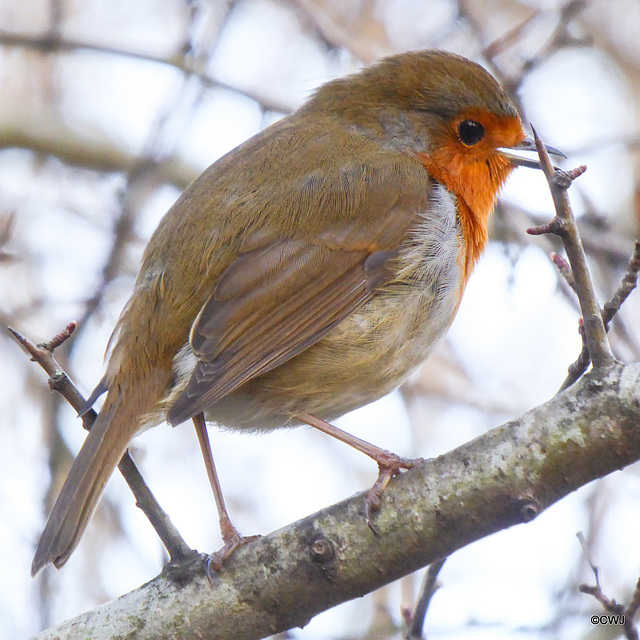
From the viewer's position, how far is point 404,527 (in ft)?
8.32

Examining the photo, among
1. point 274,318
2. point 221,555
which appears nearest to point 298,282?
point 274,318

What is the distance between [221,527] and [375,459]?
0.56 metres

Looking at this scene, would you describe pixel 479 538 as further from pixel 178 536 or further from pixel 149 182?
pixel 149 182

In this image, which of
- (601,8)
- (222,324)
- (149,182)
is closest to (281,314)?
(222,324)

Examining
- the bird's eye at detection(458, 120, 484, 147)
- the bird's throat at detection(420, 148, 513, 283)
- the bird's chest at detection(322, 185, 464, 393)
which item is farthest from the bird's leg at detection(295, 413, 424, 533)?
the bird's eye at detection(458, 120, 484, 147)

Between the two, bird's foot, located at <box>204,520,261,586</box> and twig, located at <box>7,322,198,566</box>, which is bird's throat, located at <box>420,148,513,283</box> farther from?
twig, located at <box>7,322,198,566</box>

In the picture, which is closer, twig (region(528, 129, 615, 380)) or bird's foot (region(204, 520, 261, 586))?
twig (region(528, 129, 615, 380))

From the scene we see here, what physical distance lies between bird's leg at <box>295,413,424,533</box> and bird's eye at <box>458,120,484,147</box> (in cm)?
149

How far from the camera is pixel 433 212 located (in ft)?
12.5

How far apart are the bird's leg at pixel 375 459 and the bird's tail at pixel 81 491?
2.47 ft

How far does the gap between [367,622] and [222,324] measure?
2.53m

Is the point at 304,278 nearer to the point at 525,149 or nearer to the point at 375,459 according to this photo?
the point at 375,459

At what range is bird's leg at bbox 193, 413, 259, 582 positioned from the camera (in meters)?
2.67

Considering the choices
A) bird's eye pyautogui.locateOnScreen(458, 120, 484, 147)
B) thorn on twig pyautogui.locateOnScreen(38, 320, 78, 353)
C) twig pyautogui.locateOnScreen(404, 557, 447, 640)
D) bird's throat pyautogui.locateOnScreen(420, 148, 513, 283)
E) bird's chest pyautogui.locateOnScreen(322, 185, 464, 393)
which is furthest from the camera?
bird's eye pyautogui.locateOnScreen(458, 120, 484, 147)
